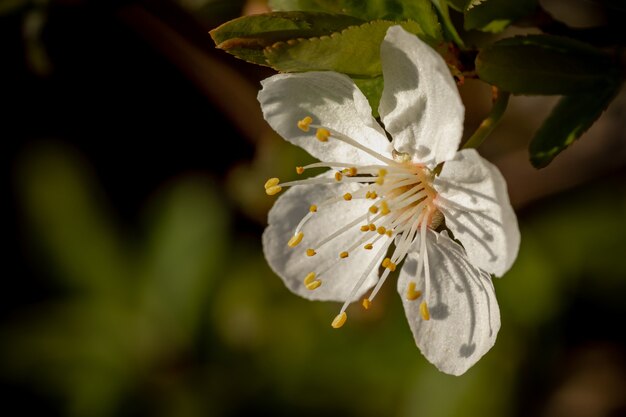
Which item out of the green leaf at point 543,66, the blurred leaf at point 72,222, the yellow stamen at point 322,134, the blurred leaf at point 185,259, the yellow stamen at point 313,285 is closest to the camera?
the green leaf at point 543,66

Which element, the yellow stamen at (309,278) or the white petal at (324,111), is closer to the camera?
the white petal at (324,111)

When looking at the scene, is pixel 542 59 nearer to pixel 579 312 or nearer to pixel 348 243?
pixel 348 243

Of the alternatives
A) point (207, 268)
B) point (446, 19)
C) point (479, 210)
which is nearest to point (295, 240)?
point (479, 210)

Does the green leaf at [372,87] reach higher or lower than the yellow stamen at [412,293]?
higher

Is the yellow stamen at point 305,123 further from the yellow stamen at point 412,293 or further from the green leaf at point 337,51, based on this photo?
the yellow stamen at point 412,293

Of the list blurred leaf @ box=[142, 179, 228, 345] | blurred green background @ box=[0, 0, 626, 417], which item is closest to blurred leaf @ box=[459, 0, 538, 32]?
blurred green background @ box=[0, 0, 626, 417]

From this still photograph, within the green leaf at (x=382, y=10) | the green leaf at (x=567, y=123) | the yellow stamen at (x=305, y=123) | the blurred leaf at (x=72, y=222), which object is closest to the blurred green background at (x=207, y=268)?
the blurred leaf at (x=72, y=222)

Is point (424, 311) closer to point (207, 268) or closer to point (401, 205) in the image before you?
point (401, 205)

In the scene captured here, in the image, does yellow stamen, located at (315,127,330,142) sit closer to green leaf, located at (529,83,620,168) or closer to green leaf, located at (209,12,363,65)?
green leaf, located at (209,12,363,65)
